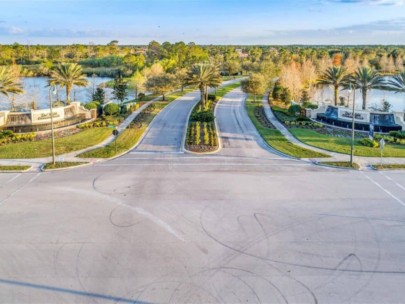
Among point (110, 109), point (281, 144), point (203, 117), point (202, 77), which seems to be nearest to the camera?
point (281, 144)

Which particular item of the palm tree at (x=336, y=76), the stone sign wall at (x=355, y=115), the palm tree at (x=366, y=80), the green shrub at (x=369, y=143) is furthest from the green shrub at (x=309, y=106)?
the green shrub at (x=369, y=143)

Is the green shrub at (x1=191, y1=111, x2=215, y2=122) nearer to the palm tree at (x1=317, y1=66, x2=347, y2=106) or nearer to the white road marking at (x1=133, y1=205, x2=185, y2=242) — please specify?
the palm tree at (x1=317, y1=66, x2=347, y2=106)

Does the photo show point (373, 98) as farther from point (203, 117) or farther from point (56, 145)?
point (56, 145)

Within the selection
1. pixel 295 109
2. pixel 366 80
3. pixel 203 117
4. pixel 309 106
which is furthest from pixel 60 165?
pixel 366 80

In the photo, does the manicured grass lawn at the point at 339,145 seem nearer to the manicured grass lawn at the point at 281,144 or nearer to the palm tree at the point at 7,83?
the manicured grass lawn at the point at 281,144

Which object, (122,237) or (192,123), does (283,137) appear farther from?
(122,237)
